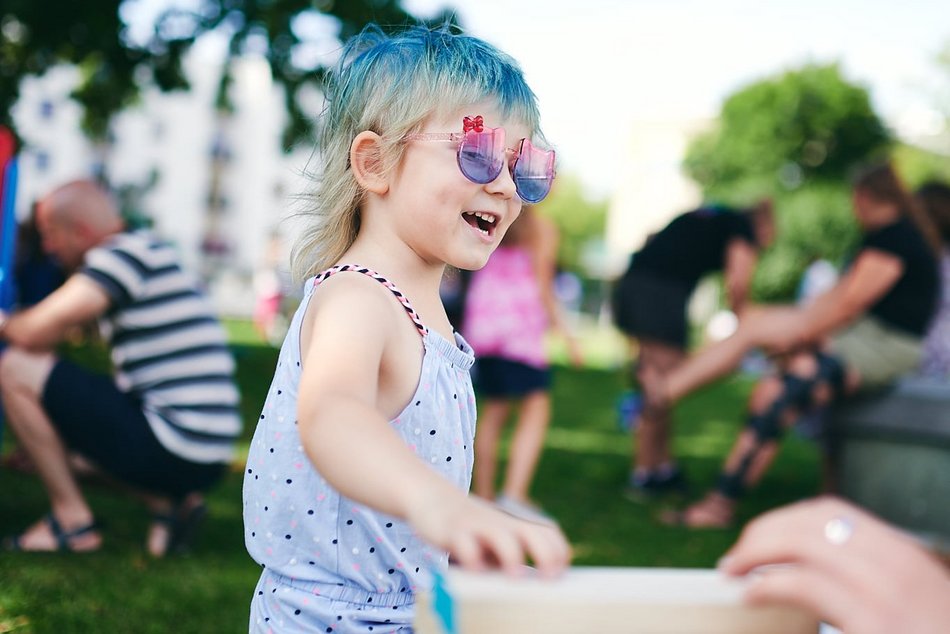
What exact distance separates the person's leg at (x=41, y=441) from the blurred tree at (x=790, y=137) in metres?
50.5

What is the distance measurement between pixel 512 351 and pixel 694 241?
5.61 feet

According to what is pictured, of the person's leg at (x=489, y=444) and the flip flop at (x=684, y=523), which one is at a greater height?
the person's leg at (x=489, y=444)

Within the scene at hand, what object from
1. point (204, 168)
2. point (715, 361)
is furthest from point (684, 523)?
point (204, 168)

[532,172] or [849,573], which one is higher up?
[532,172]

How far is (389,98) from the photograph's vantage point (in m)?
1.52

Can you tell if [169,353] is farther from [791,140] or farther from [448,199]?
[791,140]

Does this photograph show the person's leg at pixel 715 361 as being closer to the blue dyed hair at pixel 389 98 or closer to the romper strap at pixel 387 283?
the blue dyed hair at pixel 389 98

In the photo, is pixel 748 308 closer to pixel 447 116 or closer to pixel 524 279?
pixel 524 279

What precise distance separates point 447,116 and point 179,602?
215 centimetres

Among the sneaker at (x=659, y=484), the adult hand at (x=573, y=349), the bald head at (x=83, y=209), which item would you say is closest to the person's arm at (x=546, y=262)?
the adult hand at (x=573, y=349)

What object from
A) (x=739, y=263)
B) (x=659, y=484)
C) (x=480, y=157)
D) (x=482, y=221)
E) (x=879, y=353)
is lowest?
(x=659, y=484)

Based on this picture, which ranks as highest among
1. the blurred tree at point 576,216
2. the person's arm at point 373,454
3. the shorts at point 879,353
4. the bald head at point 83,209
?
the person's arm at point 373,454

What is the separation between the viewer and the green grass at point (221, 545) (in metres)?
2.87

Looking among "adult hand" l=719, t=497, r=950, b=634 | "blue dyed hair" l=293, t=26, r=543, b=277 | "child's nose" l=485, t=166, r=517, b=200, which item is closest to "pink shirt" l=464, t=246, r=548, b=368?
"blue dyed hair" l=293, t=26, r=543, b=277
